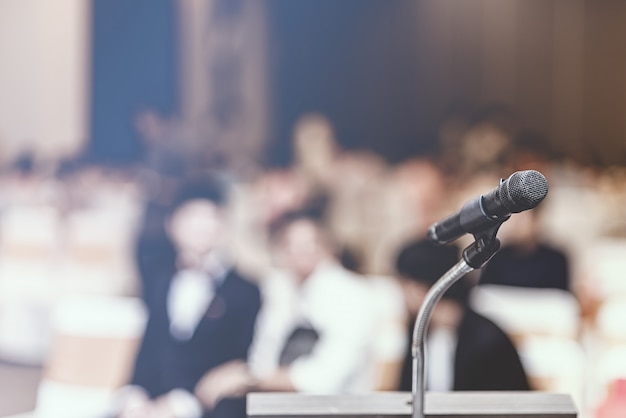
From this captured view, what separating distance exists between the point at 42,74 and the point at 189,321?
100 cm

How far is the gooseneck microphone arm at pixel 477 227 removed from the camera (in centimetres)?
94

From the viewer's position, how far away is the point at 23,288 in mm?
2760

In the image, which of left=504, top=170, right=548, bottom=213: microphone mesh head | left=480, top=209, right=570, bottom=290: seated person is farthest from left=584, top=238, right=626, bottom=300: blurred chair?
left=504, top=170, right=548, bottom=213: microphone mesh head

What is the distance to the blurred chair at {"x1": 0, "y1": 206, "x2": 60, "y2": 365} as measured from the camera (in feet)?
9.00

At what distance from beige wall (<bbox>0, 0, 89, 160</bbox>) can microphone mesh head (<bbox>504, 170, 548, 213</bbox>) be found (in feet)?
6.95

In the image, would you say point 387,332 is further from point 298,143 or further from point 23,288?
point 23,288

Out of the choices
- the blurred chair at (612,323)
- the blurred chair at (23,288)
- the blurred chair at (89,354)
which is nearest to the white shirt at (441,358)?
the blurred chair at (612,323)

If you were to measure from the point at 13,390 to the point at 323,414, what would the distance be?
6.51 feet

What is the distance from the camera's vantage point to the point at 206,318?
2828mm

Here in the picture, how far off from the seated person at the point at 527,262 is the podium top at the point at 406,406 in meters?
1.77

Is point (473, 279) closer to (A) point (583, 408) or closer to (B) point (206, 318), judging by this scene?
(A) point (583, 408)

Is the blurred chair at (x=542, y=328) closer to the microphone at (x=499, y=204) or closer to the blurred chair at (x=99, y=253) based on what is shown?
the blurred chair at (x=99, y=253)

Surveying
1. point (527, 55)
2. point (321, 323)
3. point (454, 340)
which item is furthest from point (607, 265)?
point (321, 323)

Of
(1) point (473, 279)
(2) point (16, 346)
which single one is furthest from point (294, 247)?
(2) point (16, 346)
